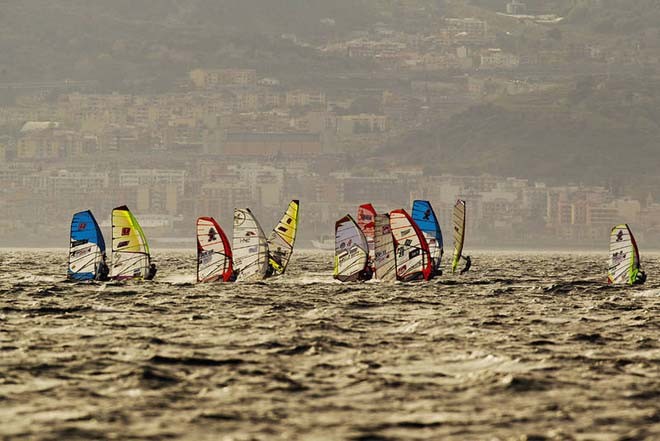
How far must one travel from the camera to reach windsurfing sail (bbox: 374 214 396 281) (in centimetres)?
6250

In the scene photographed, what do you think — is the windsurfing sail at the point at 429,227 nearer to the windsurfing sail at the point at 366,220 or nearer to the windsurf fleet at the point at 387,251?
the windsurf fleet at the point at 387,251

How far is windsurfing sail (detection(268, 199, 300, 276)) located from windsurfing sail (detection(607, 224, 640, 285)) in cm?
1456

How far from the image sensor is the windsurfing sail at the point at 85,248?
62781 millimetres

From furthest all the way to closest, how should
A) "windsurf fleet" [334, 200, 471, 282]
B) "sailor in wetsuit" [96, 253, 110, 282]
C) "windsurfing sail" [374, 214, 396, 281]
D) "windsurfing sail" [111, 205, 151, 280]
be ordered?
1. "sailor in wetsuit" [96, 253, 110, 282]
2. "windsurf fleet" [334, 200, 471, 282]
3. "windsurfing sail" [374, 214, 396, 281]
4. "windsurfing sail" [111, 205, 151, 280]

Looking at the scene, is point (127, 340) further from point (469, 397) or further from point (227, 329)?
point (469, 397)

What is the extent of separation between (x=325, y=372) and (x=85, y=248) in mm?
40592

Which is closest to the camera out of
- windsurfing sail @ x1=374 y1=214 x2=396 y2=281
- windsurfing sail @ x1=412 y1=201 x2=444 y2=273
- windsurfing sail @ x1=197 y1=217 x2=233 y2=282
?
windsurfing sail @ x1=374 y1=214 x2=396 y2=281

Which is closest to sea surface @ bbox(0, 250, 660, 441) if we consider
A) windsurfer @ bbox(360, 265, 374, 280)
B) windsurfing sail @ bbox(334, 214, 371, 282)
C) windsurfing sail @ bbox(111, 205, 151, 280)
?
windsurfing sail @ bbox(111, 205, 151, 280)

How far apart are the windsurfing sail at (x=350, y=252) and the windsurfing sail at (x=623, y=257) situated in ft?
37.4

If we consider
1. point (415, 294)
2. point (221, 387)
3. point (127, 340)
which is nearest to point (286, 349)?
point (127, 340)

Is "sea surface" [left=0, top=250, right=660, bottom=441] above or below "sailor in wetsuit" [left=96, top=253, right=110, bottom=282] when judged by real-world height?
above

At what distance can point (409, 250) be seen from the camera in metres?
64.6

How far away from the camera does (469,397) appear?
2198 cm

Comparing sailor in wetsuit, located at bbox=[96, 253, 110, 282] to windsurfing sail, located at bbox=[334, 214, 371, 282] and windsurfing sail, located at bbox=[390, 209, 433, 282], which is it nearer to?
windsurfing sail, located at bbox=[334, 214, 371, 282]
